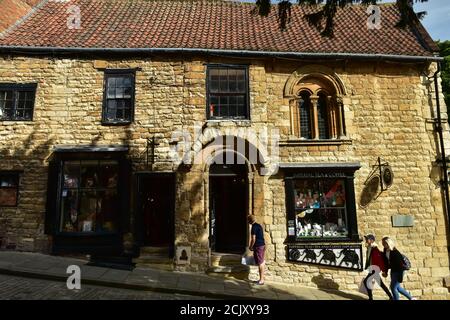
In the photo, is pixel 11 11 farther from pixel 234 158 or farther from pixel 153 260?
pixel 153 260

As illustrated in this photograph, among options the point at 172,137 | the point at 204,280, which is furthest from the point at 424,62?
the point at 204,280

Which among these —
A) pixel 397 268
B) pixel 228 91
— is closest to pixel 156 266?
pixel 228 91

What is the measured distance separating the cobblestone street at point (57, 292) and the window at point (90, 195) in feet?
7.42

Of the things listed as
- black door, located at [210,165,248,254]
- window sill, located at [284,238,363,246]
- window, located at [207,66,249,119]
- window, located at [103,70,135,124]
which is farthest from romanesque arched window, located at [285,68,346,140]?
window, located at [103,70,135,124]

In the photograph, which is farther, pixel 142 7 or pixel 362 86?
pixel 142 7

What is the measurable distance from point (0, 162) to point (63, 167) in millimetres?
1848

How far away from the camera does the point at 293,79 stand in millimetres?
9984

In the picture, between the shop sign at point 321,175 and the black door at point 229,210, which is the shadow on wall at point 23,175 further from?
the shop sign at point 321,175

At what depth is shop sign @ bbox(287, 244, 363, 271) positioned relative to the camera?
29.7 ft

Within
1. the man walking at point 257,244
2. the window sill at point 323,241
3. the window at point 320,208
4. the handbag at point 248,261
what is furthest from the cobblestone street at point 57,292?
the window at point 320,208

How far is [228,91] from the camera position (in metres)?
9.85

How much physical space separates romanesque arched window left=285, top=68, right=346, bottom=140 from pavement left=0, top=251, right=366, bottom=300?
15.1ft

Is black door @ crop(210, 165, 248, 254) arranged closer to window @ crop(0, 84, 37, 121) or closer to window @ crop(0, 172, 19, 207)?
window @ crop(0, 172, 19, 207)
